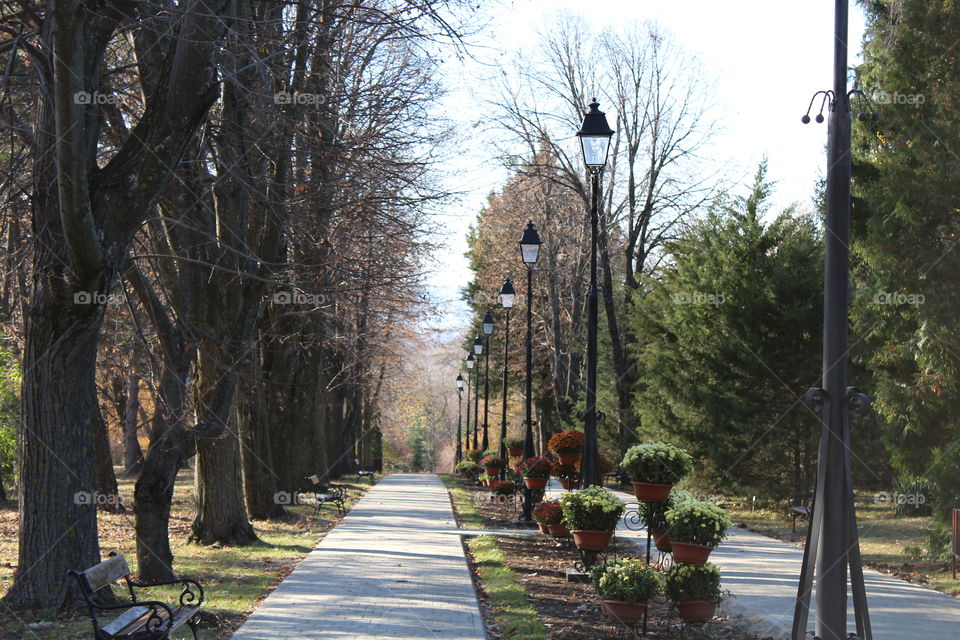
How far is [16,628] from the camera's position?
800 centimetres

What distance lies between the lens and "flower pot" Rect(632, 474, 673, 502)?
377 inches

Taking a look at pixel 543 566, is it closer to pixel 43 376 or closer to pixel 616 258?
pixel 43 376

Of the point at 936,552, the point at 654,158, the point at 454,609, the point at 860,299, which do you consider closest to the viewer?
the point at 454,609

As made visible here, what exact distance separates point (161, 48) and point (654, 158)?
82.2 ft

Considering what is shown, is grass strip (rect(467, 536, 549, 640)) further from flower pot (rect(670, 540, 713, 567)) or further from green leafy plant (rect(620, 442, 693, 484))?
green leafy plant (rect(620, 442, 693, 484))

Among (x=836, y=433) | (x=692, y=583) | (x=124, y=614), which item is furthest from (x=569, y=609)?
(x=124, y=614)

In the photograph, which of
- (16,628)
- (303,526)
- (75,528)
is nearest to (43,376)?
(75,528)

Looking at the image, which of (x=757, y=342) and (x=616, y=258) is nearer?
(x=757, y=342)

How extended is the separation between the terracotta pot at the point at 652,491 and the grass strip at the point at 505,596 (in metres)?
1.62

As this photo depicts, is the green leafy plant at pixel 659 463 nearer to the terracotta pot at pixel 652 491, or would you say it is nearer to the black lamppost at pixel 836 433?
the terracotta pot at pixel 652 491

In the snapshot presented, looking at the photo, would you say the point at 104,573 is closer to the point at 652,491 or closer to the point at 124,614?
the point at 124,614

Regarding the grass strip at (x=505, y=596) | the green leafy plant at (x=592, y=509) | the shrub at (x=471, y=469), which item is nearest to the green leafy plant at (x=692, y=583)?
the grass strip at (x=505, y=596)

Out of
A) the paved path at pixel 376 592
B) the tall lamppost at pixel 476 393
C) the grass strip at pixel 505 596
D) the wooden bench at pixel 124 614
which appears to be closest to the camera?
the wooden bench at pixel 124 614

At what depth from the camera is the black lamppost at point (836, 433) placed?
6.41 metres
